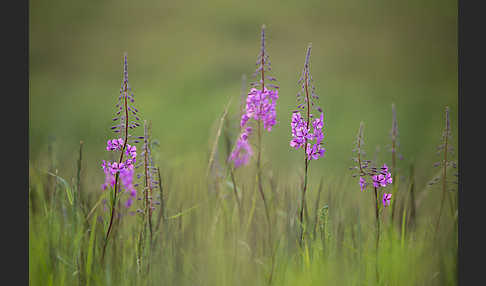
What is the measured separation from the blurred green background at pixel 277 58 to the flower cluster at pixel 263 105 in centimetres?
19


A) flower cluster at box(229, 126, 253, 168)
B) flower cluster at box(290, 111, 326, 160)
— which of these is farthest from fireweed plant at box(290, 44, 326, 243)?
flower cluster at box(229, 126, 253, 168)

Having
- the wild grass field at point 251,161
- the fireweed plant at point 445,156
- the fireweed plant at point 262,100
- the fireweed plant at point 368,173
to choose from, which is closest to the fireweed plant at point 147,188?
the wild grass field at point 251,161

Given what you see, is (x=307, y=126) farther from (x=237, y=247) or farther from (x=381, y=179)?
(x=237, y=247)

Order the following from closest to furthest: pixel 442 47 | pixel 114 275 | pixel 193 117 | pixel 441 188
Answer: pixel 114 275, pixel 441 188, pixel 442 47, pixel 193 117

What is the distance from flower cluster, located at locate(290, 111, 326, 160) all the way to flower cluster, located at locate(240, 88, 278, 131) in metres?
0.21

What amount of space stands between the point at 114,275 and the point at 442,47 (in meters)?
2.31

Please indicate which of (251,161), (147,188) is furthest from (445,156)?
(147,188)

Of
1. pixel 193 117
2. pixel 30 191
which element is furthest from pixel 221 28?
pixel 30 191

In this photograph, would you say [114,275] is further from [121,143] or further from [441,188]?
[441,188]

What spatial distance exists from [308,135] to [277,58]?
Answer: 2293 mm

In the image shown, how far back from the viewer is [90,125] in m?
2.45

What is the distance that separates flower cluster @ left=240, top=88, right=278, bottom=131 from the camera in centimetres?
168

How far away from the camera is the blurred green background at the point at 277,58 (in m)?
2.37

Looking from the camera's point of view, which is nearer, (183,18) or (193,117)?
(183,18)
